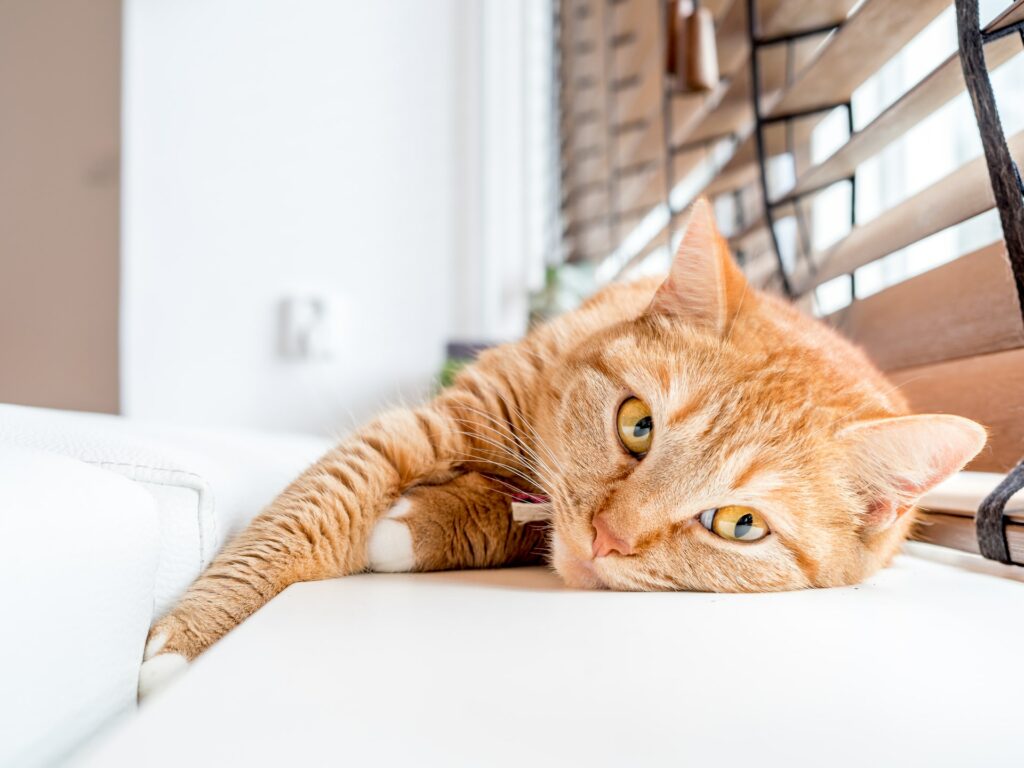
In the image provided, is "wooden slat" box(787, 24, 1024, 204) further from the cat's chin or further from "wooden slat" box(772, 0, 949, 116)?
the cat's chin

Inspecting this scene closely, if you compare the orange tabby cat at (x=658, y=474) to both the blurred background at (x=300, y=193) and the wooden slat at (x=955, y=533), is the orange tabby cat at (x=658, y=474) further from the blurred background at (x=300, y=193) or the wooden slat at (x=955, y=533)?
the blurred background at (x=300, y=193)

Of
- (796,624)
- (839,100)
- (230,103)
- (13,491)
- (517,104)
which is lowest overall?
(796,624)

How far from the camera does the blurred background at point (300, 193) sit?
1979mm

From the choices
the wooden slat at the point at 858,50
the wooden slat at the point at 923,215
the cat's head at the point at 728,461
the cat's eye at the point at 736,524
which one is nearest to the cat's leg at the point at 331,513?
the cat's head at the point at 728,461

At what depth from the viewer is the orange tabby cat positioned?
0.75 meters

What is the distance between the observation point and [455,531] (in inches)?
34.1

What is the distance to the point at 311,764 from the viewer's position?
0.35m

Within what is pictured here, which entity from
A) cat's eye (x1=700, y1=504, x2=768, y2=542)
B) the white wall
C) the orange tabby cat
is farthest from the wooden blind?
the white wall

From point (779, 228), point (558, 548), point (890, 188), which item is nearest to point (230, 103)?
point (779, 228)

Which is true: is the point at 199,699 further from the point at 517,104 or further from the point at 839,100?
the point at 517,104

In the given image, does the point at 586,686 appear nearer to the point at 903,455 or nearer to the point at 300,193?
the point at 903,455

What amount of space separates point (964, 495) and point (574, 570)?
1.79 ft

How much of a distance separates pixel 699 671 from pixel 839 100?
3.84 feet

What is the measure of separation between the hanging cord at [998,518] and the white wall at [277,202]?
5.89 feet
